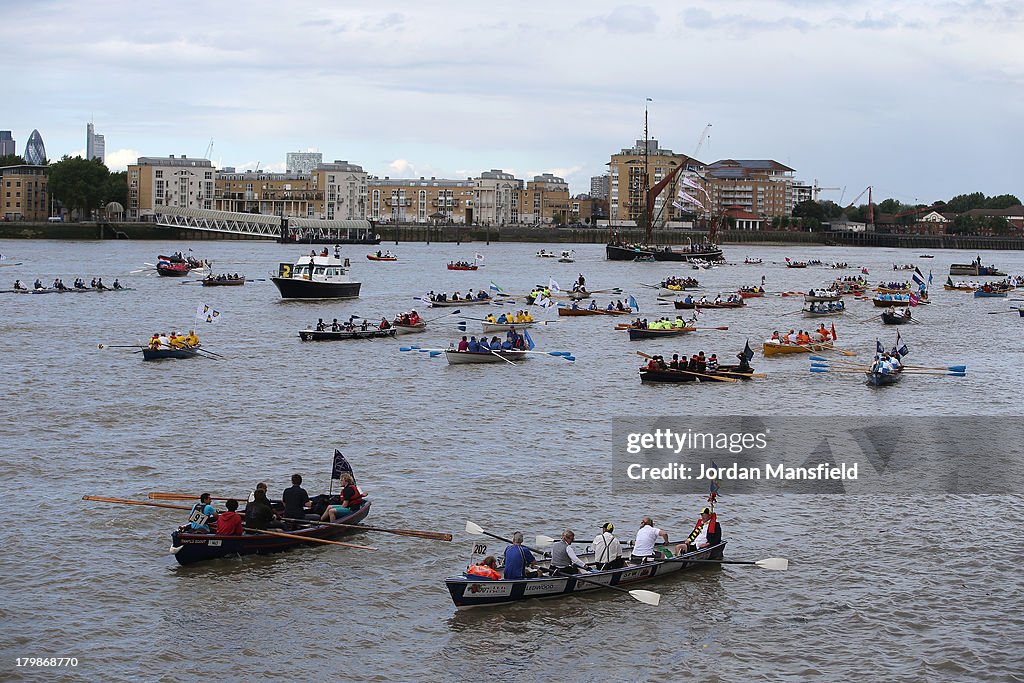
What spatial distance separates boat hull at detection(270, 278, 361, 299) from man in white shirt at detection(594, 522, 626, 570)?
63631mm

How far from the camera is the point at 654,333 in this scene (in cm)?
6356

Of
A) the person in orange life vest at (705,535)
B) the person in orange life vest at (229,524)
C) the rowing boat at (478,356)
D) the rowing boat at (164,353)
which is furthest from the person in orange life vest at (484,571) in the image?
the rowing boat at (164,353)

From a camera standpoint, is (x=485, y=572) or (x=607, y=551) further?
(x=607, y=551)

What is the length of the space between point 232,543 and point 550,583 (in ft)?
22.0

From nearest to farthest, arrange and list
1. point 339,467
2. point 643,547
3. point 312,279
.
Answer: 1. point 643,547
2. point 339,467
3. point 312,279

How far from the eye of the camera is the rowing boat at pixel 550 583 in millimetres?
21047

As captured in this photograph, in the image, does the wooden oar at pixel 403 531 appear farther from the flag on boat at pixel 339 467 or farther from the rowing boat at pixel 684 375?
Answer: the rowing boat at pixel 684 375

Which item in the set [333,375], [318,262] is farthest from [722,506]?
[318,262]

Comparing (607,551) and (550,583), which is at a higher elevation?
(607,551)

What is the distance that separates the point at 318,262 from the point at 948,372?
159 ft

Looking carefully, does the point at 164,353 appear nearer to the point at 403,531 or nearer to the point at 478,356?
the point at 478,356

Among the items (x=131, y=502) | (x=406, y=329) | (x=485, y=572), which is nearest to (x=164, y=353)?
(x=406, y=329)

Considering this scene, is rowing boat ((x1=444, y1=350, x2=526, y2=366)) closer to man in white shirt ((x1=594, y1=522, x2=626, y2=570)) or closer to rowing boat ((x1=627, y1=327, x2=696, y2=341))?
rowing boat ((x1=627, y1=327, x2=696, y2=341))

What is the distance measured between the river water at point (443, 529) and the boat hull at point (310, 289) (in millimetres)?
29424
